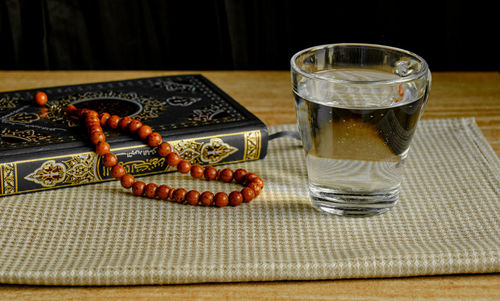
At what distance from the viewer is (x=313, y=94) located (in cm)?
51

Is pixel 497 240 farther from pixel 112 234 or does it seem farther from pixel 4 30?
pixel 4 30

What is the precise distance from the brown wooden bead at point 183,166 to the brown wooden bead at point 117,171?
0.19 ft

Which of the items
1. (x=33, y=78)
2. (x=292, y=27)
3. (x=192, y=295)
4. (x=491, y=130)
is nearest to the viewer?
(x=192, y=295)

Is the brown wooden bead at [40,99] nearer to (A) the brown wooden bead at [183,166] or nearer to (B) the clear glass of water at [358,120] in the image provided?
(A) the brown wooden bead at [183,166]

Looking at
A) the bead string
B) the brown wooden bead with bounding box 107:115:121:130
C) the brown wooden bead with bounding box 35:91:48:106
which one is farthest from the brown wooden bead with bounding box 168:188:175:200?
the brown wooden bead with bounding box 35:91:48:106

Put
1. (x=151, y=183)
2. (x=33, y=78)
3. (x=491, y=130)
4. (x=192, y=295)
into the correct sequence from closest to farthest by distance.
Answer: (x=192, y=295) < (x=151, y=183) < (x=491, y=130) < (x=33, y=78)

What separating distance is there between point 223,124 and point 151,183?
11 cm

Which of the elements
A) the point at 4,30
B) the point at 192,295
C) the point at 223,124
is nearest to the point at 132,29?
the point at 4,30

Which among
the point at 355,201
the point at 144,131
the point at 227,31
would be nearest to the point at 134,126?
the point at 144,131

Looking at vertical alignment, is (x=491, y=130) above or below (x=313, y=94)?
below

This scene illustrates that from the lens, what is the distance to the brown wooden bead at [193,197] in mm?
571

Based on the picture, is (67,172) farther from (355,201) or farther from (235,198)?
(355,201)

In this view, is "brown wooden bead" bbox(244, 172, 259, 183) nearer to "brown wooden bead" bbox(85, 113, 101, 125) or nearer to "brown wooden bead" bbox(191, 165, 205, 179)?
"brown wooden bead" bbox(191, 165, 205, 179)

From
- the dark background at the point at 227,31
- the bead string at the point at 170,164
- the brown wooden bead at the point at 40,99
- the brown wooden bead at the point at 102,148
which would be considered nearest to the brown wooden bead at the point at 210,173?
the bead string at the point at 170,164
